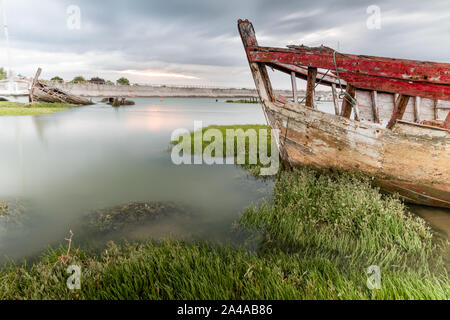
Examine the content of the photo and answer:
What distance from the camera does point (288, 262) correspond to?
363 centimetres

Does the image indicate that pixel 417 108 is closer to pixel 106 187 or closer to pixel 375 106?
pixel 375 106

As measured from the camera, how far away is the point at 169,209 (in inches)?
239

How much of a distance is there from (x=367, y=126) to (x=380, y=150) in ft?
2.09

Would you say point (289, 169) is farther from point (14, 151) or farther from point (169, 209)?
point (14, 151)

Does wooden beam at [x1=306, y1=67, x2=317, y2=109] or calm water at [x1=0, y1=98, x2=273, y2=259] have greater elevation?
wooden beam at [x1=306, y1=67, x2=317, y2=109]

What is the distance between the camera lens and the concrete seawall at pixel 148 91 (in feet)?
196

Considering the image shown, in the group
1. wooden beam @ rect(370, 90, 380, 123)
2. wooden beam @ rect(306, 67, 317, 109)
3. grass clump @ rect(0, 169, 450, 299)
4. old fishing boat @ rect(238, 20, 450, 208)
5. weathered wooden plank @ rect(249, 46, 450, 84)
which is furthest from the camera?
wooden beam @ rect(370, 90, 380, 123)

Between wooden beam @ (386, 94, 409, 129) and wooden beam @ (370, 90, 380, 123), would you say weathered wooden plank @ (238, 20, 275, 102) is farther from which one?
wooden beam @ (370, 90, 380, 123)

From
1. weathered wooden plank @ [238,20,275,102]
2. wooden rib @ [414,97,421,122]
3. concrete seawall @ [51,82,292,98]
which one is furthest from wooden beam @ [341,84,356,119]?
concrete seawall @ [51,82,292,98]

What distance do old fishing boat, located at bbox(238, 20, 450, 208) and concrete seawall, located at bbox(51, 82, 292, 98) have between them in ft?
131

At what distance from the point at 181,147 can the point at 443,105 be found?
35.0 ft

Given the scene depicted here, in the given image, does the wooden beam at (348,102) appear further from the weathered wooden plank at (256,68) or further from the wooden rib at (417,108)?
the wooden rib at (417,108)

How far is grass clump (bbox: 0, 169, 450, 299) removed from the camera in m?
2.92
